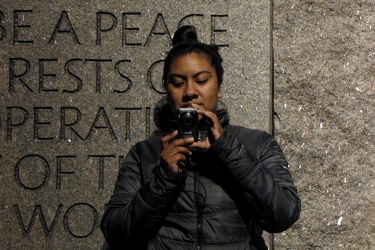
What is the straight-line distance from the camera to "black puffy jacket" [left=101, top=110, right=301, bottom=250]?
305 cm

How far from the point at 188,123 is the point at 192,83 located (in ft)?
1.01

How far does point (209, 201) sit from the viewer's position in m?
3.17

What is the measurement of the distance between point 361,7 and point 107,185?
175cm

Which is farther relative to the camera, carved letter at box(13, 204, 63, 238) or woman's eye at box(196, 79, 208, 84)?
carved letter at box(13, 204, 63, 238)

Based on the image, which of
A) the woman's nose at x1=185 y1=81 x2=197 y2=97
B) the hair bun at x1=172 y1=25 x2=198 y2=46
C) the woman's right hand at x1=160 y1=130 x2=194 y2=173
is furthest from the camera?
the hair bun at x1=172 y1=25 x2=198 y2=46

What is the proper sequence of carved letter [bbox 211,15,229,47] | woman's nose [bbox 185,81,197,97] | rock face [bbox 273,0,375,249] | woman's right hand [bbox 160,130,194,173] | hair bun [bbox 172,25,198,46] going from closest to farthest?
1. woman's right hand [bbox 160,130,194,173]
2. woman's nose [bbox 185,81,197,97]
3. hair bun [bbox 172,25,198,46]
4. rock face [bbox 273,0,375,249]
5. carved letter [bbox 211,15,229,47]

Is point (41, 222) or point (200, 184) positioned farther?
point (41, 222)

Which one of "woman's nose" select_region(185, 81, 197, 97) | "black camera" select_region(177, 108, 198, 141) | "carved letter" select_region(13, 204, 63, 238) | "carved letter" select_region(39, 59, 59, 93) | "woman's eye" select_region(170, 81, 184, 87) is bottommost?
"carved letter" select_region(13, 204, 63, 238)

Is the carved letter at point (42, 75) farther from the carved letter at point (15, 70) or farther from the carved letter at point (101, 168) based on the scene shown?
the carved letter at point (101, 168)

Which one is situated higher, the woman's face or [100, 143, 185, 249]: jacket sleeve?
A: the woman's face

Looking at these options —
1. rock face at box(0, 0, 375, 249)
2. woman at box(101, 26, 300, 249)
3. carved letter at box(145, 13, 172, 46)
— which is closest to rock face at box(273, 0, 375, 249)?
rock face at box(0, 0, 375, 249)

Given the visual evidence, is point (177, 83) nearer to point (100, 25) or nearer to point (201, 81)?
point (201, 81)

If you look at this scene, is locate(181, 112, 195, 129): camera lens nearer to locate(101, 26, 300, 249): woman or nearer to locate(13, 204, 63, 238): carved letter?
locate(101, 26, 300, 249): woman

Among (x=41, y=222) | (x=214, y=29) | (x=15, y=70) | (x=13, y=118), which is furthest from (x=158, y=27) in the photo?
(x=41, y=222)
